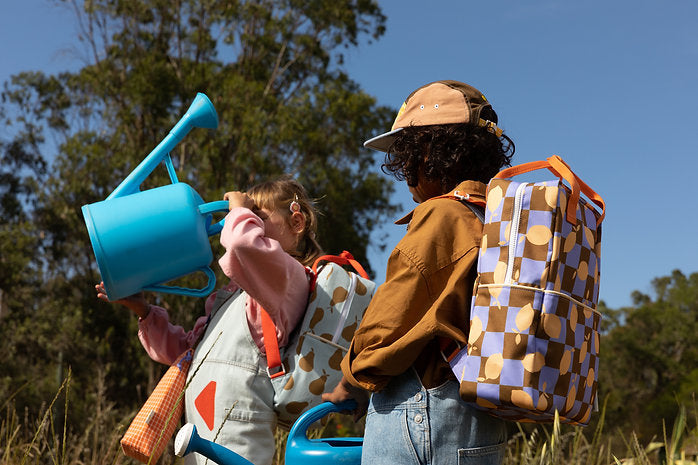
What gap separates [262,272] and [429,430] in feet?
2.38

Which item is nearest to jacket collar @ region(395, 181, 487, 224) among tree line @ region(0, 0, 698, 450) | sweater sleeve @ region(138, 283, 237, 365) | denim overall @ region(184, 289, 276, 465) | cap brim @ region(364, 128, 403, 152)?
cap brim @ region(364, 128, 403, 152)

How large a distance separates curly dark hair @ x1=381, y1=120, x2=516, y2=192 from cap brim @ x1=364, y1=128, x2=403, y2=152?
1.0 inches

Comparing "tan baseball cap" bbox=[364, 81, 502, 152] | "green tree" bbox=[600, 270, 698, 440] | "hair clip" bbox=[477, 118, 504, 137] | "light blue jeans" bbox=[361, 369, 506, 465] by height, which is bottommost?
"light blue jeans" bbox=[361, 369, 506, 465]

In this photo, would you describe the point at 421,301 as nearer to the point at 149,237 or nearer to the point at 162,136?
the point at 149,237

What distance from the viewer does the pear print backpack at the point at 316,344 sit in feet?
6.07

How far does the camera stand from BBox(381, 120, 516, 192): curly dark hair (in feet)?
5.06

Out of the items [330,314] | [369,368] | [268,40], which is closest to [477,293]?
[369,368]

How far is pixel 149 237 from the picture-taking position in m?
2.01

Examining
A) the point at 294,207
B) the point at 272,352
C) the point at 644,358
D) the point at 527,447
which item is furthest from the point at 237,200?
the point at 644,358

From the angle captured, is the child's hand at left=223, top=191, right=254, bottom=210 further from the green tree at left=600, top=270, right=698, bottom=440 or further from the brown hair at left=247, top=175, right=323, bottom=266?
the green tree at left=600, top=270, right=698, bottom=440

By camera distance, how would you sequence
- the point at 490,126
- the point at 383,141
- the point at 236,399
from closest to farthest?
1. the point at 490,126
2. the point at 383,141
3. the point at 236,399

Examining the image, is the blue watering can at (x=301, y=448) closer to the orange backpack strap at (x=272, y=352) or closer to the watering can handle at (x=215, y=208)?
the orange backpack strap at (x=272, y=352)

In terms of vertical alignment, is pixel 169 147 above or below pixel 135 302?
above

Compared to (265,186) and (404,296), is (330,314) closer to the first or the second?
(265,186)
